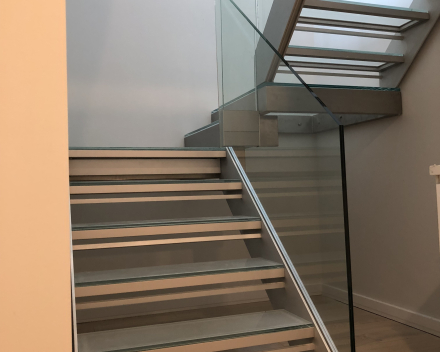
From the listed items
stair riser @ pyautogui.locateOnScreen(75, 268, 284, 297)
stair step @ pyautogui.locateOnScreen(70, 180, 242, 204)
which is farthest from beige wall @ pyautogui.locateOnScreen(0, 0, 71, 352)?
stair step @ pyautogui.locateOnScreen(70, 180, 242, 204)

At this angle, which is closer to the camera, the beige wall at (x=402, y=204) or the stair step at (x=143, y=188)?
the stair step at (x=143, y=188)

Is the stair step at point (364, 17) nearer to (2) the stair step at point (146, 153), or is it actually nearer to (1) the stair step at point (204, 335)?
(2) the stair step at point (146, 153)

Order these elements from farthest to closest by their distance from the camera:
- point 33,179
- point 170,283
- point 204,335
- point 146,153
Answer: point 146,153
point 170,283
point 204,335
point 33,179

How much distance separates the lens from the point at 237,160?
2.97 meters

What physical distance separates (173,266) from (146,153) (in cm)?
92

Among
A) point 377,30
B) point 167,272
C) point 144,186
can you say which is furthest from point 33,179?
point 377,30

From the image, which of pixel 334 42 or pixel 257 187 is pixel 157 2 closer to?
pixel 334 42

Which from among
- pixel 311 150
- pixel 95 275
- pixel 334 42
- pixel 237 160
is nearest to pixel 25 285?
pixel 95 275

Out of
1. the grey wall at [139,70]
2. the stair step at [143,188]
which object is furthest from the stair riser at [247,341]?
the grey wall at [139,70]

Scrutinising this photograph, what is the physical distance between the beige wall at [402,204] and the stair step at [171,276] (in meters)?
1.49

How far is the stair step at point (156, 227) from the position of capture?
231 cm

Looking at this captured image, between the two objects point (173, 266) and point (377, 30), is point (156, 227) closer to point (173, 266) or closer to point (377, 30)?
point (173, 266)

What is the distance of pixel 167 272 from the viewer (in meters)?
2.21

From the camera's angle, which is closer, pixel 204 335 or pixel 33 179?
pixel 33 179
